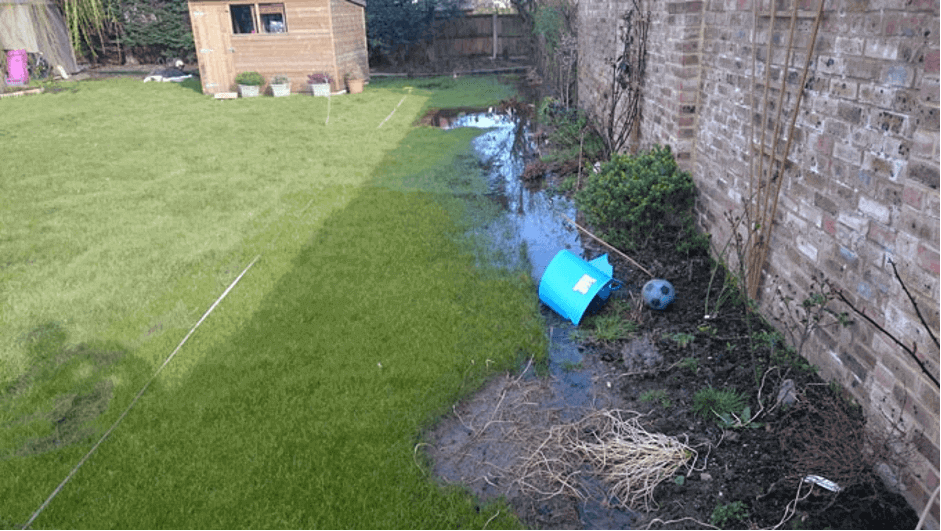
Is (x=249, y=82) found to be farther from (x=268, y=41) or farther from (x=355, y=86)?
(x=355, y=86)

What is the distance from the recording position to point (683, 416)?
3613 mm

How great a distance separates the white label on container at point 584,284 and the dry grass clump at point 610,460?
1306mm

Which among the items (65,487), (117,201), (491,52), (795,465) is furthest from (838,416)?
(491,52)

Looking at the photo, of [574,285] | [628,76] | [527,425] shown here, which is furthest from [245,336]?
[628,76]

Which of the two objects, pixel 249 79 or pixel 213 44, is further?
pixel 213 44

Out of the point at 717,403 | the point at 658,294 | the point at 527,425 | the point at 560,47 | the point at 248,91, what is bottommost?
the point at 527,425

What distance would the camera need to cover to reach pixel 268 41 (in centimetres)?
1722

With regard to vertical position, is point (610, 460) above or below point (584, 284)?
below

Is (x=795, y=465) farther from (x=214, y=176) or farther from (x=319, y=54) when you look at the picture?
(x=319, y=54)

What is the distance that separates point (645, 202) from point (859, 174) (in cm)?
232

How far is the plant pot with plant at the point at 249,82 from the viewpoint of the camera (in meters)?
16.9

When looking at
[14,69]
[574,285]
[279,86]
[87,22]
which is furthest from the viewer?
[87,22]

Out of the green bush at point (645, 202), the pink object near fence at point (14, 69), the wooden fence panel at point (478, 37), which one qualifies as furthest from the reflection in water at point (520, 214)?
the pink object near fence at point (14, 69)

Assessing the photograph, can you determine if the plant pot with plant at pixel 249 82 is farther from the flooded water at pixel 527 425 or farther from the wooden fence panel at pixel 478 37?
the flooded water at pixel 527 425
